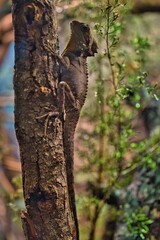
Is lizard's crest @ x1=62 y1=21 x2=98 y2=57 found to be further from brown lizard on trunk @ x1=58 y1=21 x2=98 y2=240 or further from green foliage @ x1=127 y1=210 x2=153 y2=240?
green foliage @ x1=127 y1=210 x2=153 y2=240

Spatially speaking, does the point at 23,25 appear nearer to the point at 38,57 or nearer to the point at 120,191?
the point at 38,57

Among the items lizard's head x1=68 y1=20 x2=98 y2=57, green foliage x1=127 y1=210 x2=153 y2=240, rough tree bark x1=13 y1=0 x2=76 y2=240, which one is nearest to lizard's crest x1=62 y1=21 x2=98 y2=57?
lizard's head x1=68 y1=20 x2=98 y2=57

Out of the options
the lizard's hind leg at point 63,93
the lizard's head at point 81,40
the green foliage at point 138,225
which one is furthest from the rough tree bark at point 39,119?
the green foliage at point 138,225

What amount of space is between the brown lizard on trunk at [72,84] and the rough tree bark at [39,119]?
5 centimetres

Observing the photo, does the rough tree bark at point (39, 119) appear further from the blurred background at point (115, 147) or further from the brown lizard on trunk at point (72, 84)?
the blurred background at point (115, 147)

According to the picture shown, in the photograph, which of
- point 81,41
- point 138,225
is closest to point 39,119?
point 81,41

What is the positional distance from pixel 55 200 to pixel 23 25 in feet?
1.49

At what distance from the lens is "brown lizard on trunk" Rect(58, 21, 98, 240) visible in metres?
1.17

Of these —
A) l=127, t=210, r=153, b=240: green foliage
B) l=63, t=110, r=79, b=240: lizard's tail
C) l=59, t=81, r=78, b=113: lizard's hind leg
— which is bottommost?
l=127, t=210, r=153, b=240: green foliage

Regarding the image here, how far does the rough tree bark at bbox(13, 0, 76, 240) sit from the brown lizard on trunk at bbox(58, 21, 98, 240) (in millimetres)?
54

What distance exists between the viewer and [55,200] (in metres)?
1.10

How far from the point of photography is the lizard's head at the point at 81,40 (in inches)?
49.1

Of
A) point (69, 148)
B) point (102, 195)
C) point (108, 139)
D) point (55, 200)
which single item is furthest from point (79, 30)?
point (102, 195)

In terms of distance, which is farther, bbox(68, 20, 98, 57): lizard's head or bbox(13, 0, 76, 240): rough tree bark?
bbox(68, 20, 98, 57): lizard's head
